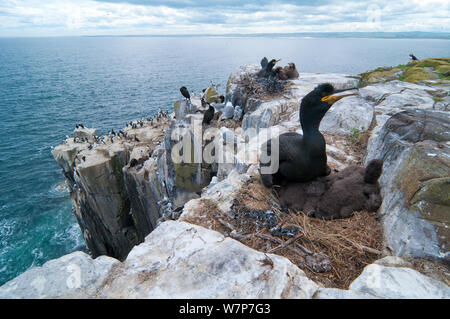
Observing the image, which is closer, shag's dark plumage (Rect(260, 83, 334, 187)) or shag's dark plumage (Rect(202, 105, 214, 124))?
shag's dark plumage (Rect(260, 83, 334, 187))

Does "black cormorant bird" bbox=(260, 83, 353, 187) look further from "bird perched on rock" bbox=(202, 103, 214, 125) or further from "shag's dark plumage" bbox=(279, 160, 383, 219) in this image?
"bird perched on rock" bbox=(202, 103, 214, 125)

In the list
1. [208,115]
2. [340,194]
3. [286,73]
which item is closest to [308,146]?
[340,194]

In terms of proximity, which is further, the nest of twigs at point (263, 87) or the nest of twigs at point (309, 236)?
the nest of twigs at point (263, 87)

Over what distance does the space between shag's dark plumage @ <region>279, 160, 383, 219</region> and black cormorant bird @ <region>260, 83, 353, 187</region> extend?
0.27 metres

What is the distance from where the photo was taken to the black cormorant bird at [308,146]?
13.5 ft

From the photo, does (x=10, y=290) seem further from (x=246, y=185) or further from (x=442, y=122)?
(x=442, y=122)

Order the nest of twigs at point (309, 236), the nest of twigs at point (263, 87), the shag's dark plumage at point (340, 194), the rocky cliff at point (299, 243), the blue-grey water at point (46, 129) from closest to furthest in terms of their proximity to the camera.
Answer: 1. the rocky cliff at point (299, 243)
2. the nest of twigs at point (309, 236)
3. the shag's dark plumage at point (340, 194)
4. the nest of twigs at point (263, 87)
5. the blue-grey water at point (46, 129)

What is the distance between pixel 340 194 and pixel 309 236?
103 centimetres

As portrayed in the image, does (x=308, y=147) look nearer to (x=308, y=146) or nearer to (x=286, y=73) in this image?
(x=308, y=146)

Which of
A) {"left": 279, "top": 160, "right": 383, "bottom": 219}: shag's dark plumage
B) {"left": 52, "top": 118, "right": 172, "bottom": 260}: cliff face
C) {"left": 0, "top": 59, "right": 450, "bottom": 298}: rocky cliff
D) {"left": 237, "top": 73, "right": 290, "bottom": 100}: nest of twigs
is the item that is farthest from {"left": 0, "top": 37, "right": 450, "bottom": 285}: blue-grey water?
{"left": 279, "top": 160, "right": 383, "bottom": 219}: shag's dark plumage

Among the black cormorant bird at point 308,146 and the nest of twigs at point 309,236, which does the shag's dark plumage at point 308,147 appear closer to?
the black cormorant bird at point 308,146

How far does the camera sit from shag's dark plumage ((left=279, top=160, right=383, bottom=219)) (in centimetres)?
390

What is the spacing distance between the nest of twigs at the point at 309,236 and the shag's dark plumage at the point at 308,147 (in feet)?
2.48

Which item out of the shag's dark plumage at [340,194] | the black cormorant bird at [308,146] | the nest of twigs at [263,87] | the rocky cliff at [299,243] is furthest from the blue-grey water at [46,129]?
the shag's dark plumage at [340,194]
